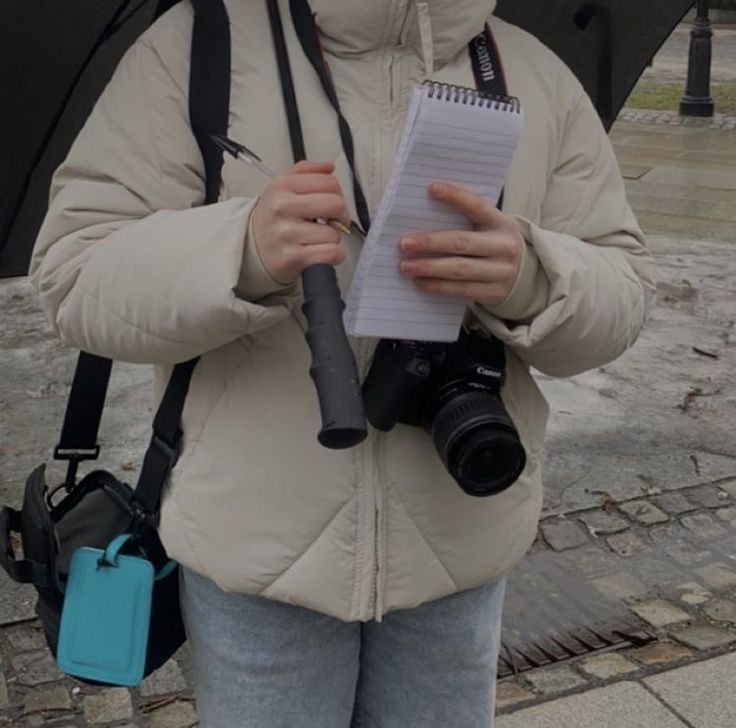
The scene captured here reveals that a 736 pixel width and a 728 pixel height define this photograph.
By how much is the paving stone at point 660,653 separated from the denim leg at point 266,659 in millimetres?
1836

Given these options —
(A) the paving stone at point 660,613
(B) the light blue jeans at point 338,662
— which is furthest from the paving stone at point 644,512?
(B) the light blue jeans at point 338,662

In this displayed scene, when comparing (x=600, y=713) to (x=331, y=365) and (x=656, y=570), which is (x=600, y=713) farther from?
(x=331, y=365)

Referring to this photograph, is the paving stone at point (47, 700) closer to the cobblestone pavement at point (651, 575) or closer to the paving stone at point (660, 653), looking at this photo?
the cobblestone pavement at point (651, 575)

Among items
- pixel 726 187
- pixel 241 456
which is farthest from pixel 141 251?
pixel 726 187

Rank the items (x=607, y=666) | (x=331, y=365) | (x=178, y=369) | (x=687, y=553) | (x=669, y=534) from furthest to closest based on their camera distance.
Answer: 1. (x=669, y=534)
2. (x=687, y=553)
3. (x=607, y=666)
4. (x=178, y=369)
5. (x=331, y=365)

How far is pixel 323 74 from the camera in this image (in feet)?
5.63

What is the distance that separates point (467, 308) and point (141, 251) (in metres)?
0.46

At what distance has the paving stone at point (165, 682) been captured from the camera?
131 inches

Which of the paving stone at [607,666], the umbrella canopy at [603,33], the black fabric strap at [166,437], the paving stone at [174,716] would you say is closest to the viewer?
the black fabric strap at [166,437]

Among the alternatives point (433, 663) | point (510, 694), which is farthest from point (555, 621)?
point (433, 663)

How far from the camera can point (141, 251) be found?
5.30 feet

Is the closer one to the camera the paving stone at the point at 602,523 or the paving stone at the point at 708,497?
the paving stone at the point at 602,523

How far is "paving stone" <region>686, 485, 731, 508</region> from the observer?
4.46 metres

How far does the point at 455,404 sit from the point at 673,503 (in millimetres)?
2983
